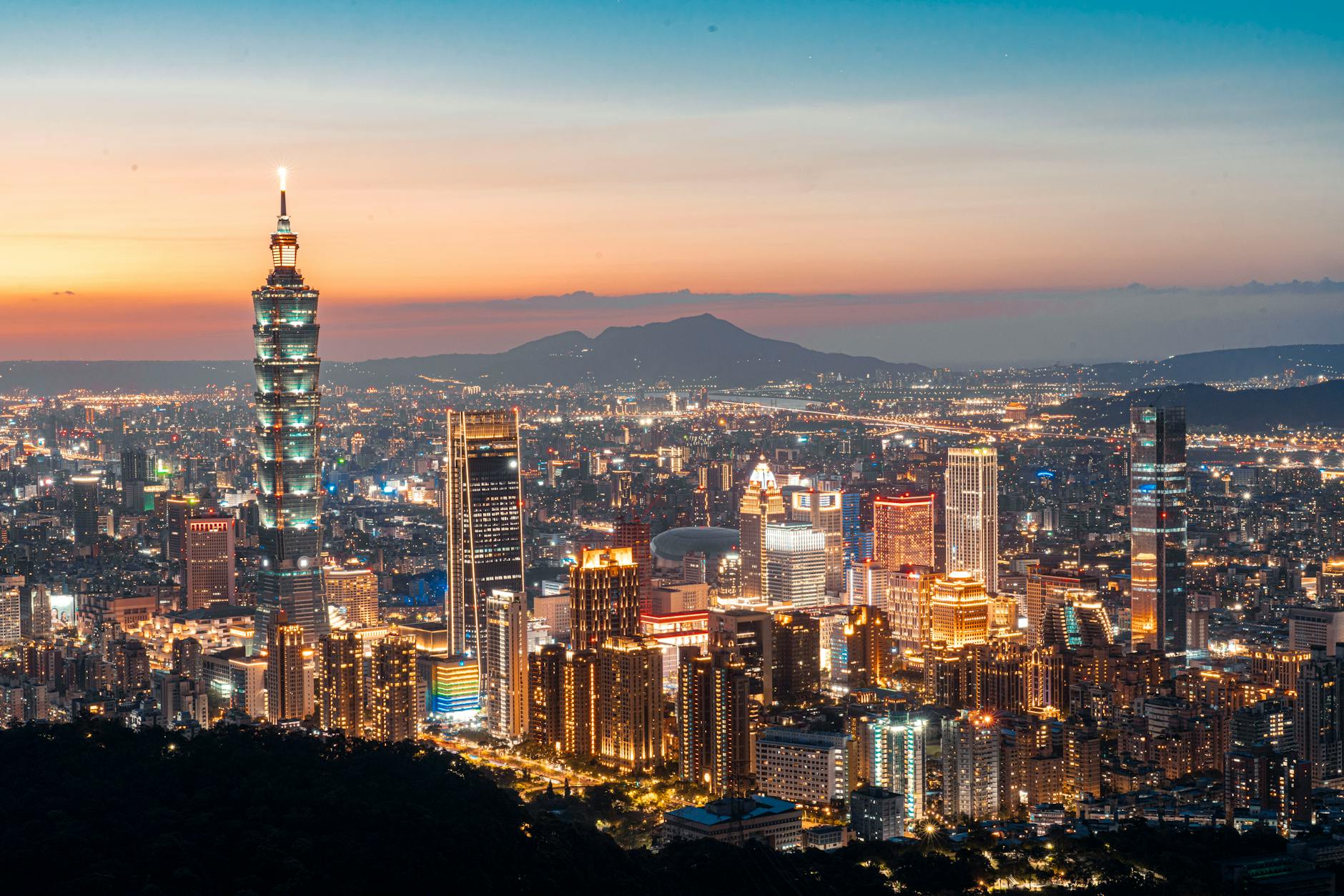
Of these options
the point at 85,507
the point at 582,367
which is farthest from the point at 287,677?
the point at 582,367

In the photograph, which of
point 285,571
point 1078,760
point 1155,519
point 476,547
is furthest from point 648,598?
point 1078,760

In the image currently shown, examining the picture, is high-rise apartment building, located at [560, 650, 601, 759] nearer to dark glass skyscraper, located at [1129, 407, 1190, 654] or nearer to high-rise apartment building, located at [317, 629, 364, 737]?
high-rise apartment building, located at [317, 629, 364, 737]

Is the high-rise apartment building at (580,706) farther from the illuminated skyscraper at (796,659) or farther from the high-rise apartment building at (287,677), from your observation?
the high-rise apartment building at (287,677)

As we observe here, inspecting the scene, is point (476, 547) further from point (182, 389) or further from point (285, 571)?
point (182, 389)

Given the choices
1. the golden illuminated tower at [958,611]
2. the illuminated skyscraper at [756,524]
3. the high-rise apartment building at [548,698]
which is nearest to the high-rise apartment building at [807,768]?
the high-rise apartment building at [548,698]

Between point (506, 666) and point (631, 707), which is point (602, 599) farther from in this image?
point (631, 707)
